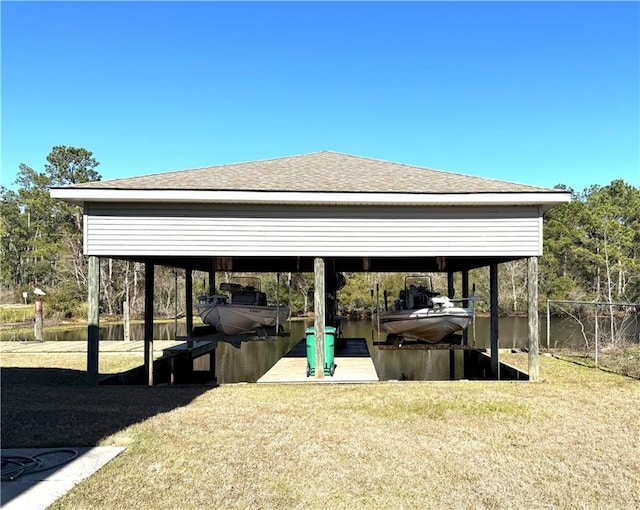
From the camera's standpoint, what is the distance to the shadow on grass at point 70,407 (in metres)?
5.75

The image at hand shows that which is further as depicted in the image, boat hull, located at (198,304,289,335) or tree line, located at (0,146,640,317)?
tree line, located at (0,146,640,317)

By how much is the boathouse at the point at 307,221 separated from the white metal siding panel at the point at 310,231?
2 cm

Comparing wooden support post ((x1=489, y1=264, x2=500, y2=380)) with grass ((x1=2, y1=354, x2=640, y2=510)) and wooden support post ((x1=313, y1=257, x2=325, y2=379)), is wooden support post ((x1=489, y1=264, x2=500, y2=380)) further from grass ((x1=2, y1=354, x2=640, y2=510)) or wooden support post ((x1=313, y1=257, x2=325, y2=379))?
wooden support post ((x1=313, y1=257, x2=325, y2=379))

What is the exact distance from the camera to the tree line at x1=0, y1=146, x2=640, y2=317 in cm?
3516

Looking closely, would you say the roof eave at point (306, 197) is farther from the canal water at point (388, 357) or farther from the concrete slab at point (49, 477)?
the concrete slab at point (49, 477)

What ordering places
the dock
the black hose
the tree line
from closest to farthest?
1. the black hose
2. the dock
3. the tree line

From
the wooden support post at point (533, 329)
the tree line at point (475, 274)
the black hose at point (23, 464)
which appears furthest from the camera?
the tree line at point (475, 274)

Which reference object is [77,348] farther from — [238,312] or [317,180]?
[317,180]

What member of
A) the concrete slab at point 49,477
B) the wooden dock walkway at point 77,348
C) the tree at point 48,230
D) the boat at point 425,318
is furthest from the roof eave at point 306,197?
the tree at point 48,230

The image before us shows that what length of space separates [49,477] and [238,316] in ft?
Answer: 29.9

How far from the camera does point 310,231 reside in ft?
31.4

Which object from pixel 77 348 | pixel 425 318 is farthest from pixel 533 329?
pixel 77 348

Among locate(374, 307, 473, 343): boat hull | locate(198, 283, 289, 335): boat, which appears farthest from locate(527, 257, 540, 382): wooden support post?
locate(198, 283, 289, 335): boat

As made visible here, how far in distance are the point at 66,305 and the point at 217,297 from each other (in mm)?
24374
